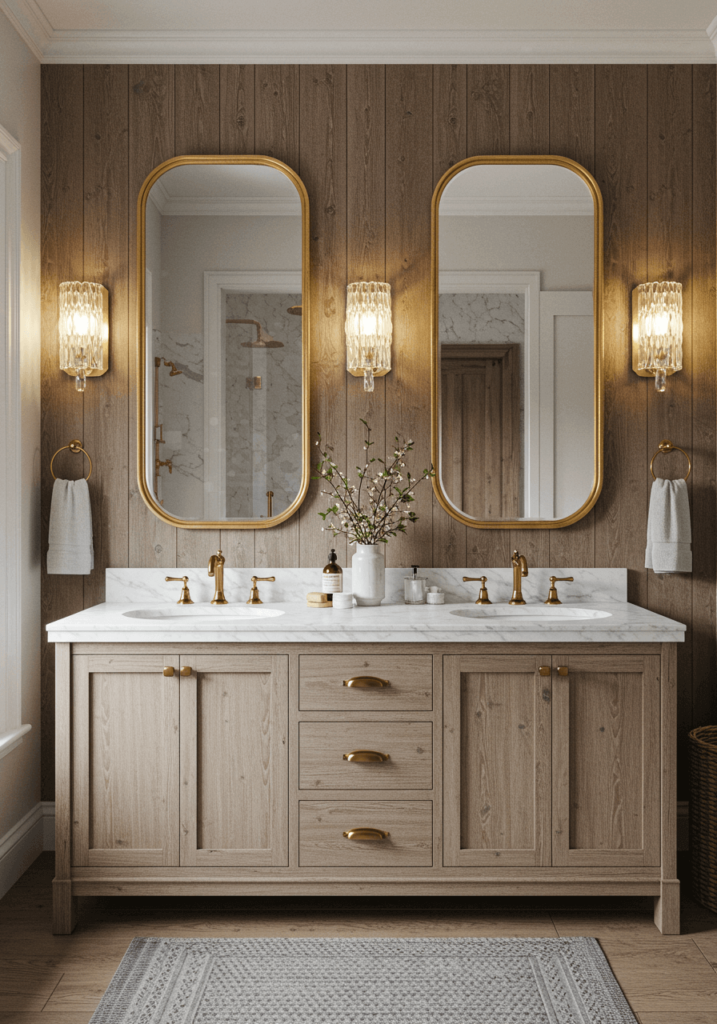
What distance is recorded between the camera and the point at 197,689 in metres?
2.12

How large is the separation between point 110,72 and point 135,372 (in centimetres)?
101

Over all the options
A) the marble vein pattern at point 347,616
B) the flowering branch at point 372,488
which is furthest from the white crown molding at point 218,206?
the marble vein pattern at point 347,616

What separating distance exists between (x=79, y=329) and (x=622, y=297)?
1.81 m

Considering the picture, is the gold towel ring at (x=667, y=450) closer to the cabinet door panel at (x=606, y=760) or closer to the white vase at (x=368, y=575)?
the cabinet door panel at (x=606, y=760)

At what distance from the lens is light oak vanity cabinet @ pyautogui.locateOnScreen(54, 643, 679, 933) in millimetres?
2109

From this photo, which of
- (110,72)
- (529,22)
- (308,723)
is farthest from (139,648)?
(529,22)

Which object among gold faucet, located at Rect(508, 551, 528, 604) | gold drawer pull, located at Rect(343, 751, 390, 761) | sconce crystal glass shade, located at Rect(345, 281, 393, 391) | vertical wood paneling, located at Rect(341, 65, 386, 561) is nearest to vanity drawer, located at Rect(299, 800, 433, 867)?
gold drawer pull, located at Rect(343, 751, 390, 761)

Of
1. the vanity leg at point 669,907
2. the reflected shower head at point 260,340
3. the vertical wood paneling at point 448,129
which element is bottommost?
the vanity leg at point 669,907

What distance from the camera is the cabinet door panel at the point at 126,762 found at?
2.12 m

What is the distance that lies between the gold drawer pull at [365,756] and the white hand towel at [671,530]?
3.57 ft

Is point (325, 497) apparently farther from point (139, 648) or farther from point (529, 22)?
point (529, 22)

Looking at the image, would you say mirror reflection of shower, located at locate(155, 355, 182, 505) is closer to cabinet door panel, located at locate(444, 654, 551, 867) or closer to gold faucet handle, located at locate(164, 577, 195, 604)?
gold faucet handle, located at locate(164, 577, 195, 604)

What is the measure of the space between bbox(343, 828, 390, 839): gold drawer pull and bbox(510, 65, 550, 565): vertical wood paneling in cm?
101

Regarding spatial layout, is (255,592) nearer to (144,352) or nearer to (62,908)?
(144,352)
